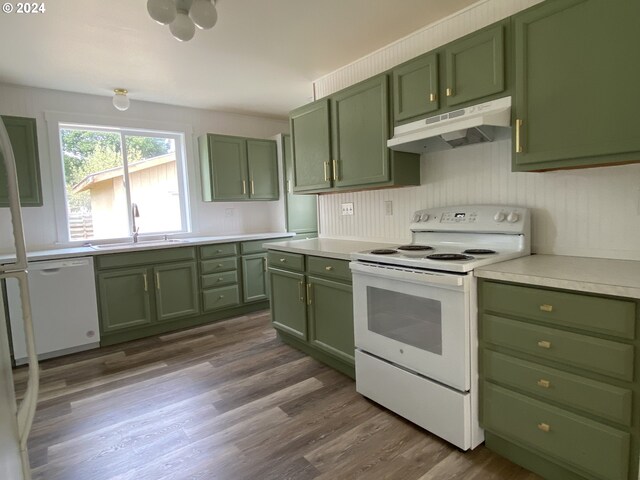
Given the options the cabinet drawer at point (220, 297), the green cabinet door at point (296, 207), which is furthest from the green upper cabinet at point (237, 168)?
the cabinet drawer at point (220, 297)

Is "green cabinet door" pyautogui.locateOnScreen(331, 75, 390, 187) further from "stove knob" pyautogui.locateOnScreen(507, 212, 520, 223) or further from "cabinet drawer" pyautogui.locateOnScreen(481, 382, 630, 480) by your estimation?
"cabinet drawer" pyautogui.locateOnScreen(481, 382, 630, 480)

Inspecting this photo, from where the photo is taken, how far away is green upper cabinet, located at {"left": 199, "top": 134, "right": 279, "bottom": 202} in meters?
4.18

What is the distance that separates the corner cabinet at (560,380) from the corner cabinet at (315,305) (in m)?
0.96

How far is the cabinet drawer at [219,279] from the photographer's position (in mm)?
3827

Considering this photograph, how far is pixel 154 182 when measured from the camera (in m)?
4.17

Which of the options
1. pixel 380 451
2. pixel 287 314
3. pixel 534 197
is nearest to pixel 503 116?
pixel 534 197

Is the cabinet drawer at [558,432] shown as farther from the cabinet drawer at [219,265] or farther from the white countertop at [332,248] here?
the cabinet drawer at [219,265]

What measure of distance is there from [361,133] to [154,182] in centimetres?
271

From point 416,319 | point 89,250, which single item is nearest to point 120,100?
point 89,250

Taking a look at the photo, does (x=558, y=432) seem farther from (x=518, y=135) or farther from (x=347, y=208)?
(x=347, y=208)

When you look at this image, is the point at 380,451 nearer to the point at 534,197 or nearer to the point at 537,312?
the point at 537,312

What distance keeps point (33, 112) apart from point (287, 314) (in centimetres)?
305

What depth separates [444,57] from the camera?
206 centimetres

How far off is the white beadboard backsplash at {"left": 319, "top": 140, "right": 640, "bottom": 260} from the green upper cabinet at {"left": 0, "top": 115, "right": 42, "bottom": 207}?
3.08 metres
